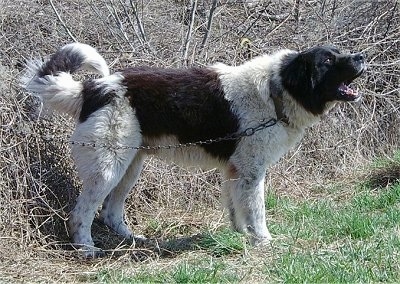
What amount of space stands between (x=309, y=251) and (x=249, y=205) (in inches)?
36.6

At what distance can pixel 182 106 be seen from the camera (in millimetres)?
5762

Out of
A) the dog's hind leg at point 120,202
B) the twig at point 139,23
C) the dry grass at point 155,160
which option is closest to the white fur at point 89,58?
the dry grass at point 155,160

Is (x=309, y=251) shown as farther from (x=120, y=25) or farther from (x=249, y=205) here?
(x=120, y=25)

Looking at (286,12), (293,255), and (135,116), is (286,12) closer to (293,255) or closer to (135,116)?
(135,116)

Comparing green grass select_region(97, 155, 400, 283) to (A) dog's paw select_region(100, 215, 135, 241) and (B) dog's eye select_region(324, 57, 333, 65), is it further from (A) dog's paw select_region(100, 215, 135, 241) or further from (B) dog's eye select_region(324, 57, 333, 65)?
(B) dog's eye select_region(324, 57, 333, 65)

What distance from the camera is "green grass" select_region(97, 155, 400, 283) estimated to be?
14.4 ft

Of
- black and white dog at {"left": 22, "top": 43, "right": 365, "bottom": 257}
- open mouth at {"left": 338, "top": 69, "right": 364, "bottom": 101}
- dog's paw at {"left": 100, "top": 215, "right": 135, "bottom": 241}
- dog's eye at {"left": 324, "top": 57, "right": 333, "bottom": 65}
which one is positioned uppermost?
dog's eye at {"left": 324, "top": 57, "right": 333, "bottom": 65}

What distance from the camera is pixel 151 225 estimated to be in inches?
253

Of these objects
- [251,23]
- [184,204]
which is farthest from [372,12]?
[184,204]

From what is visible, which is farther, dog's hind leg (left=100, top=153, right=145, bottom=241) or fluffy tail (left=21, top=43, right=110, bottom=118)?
dog's hind leg (left=100, top=153, right=145, bottom=241)

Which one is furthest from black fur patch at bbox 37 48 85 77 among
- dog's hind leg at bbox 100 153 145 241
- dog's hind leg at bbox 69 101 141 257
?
dog's hind leg at bbox 100 153 145 241

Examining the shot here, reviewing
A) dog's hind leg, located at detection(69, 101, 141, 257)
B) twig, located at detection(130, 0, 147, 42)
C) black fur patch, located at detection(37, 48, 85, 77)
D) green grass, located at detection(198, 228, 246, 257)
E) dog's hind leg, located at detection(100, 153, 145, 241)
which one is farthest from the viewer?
twig, located at detection(130, 0, 147, 42)

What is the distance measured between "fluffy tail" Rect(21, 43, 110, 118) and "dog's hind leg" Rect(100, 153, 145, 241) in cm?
74

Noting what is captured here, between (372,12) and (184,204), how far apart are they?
4722 millimetres
